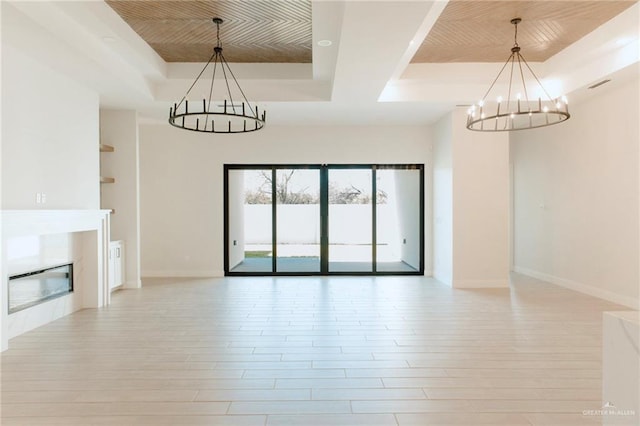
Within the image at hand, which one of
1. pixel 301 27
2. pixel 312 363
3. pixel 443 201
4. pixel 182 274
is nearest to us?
pixel 312 363

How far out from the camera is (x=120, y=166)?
6.72m

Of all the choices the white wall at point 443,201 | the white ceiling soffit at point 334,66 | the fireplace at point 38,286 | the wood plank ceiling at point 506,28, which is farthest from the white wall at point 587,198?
the fireplace at point 38,286

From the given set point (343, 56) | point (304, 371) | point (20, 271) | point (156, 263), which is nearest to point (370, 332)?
point (304, 371)

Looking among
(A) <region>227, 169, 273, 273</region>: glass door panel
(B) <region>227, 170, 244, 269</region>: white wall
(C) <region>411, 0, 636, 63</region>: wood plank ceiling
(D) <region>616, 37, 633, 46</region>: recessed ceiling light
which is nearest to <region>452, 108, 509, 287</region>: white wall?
(C) <region>411, 0, 636, 63</region>: wood plank ceiling

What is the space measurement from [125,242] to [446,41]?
587 centimetres

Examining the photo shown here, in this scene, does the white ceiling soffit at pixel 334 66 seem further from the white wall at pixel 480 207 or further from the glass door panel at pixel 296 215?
the glass door panel at pixel 296 215

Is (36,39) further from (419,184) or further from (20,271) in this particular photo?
(419,184)

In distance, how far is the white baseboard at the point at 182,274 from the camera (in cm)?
802

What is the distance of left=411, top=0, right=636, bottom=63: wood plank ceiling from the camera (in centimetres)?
442

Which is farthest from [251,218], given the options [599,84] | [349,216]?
[599,84]

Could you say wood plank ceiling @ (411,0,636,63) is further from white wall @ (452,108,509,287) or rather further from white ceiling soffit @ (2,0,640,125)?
white wall @ (452,108,509,287)

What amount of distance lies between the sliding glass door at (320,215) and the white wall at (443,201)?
0.37m

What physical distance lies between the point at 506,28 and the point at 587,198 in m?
3.11

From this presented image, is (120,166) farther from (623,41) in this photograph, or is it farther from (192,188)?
(623,41)
